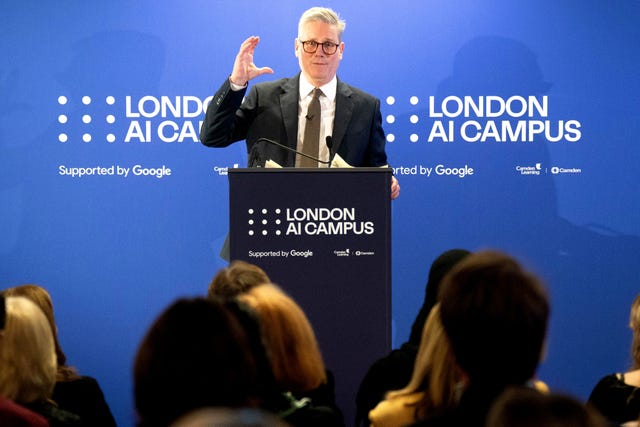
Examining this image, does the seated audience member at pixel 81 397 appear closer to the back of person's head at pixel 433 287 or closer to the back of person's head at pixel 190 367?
the back of person's head at pixel 433 287

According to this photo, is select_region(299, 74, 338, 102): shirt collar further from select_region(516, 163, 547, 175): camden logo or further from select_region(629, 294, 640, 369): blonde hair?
select_region(629, 294, 640, 369): blonde hair

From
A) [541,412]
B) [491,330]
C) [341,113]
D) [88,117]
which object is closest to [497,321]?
[491,330]

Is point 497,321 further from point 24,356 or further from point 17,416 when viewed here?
point 24,356

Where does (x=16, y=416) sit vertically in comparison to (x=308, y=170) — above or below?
below

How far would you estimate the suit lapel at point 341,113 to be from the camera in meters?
5.04

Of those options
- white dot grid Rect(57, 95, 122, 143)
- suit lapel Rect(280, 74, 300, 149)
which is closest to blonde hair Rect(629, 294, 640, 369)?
suit lapel Rect(280, 74, 300, 149)

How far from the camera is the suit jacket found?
→ 491cm

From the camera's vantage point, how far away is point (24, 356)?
110 inches

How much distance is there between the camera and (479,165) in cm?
623

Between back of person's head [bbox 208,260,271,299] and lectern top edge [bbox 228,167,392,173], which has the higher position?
lectern top edge [bbox 228,167,392,173]

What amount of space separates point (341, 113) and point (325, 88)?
255 mm

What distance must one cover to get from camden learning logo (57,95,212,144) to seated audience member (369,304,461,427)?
13.5 ft

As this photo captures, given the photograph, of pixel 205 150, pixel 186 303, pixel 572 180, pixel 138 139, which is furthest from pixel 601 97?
pixel 186 303

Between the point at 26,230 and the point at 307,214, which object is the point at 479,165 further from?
the point at 26,230
